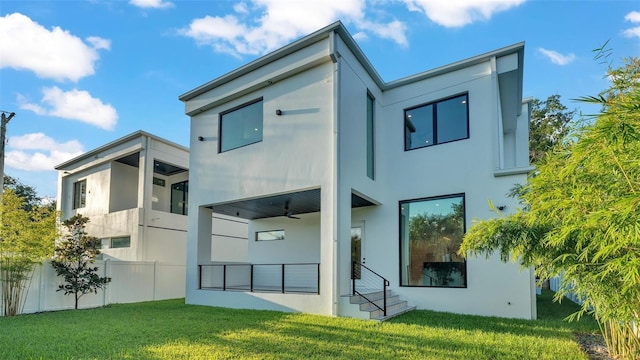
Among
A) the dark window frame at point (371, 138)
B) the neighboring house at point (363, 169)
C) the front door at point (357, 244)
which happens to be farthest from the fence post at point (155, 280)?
the dark window frame at point (371, 138)

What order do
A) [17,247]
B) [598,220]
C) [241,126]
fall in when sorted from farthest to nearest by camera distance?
[241,126] → [17,247] → [598,220]

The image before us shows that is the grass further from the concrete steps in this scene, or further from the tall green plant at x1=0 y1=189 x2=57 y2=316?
the tall green plant at x1=0 y1=189 x2=57 y2=316

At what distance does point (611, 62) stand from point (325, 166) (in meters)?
5.45

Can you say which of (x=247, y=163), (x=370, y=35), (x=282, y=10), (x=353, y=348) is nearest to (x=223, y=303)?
(x=247, y=163)

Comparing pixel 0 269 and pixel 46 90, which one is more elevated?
pixel 46 90

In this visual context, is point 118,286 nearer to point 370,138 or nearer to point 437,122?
point 370,138

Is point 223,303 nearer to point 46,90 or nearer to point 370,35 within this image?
point 370,35

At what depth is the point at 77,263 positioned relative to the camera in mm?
10422

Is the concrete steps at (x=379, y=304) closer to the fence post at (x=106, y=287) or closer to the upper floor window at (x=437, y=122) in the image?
the upper floor window at (x=437, y=122)

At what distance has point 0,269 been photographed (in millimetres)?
8906

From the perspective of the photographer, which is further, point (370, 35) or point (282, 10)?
point (370, 35)

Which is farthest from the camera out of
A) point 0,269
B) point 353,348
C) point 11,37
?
point 11,37

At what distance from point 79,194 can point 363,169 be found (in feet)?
49.4

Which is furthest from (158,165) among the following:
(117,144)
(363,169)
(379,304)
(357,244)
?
(379,304)
